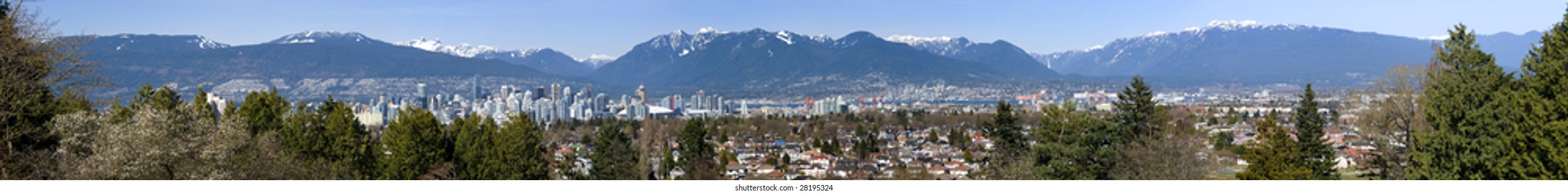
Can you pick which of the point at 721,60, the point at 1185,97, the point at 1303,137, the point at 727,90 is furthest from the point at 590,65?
the point at 1303,137

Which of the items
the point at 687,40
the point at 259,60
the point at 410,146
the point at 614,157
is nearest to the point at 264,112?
the point at 410,146

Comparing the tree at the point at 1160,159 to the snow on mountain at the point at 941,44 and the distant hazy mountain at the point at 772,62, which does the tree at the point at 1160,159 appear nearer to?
the distant hazy mountain at the point at 772,62

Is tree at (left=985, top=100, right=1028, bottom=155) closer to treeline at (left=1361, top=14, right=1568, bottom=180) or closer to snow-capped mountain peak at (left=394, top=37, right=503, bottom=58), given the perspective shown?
treeline at (left=1361, top=14, right=1568, bottom=180)

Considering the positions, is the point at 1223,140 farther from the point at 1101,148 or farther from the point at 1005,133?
the point at 1101,148

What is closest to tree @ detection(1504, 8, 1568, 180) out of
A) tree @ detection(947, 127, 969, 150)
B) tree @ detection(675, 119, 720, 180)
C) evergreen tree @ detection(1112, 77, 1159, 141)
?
evergreen tree @ detection(1112, 77, 1159, 141)

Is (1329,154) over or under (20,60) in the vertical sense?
under
